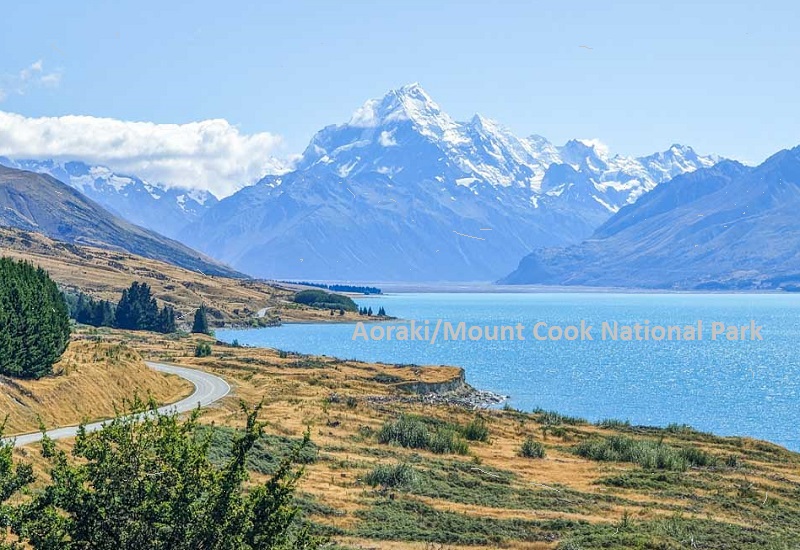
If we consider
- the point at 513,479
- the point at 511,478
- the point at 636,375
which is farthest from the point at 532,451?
the point at 636,375

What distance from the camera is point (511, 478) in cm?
4456

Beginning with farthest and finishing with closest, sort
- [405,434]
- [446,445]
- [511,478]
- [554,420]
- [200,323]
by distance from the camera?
1. [200,323]
2. [554,420]
3. [405,434]
4. [446,445]
5. [511,478]

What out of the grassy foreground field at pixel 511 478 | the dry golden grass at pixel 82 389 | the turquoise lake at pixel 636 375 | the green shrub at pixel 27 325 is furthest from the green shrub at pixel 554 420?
the green shrub at pixel 27 325

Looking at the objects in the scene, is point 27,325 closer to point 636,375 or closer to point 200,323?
point 636,375

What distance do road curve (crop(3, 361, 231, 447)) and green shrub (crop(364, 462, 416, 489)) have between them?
8897 millimetres

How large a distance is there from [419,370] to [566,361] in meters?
43.7

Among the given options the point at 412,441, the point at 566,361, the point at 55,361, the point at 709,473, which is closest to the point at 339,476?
the point at 412,441

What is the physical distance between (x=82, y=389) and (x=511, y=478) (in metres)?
29.1

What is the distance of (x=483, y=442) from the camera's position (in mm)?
58312

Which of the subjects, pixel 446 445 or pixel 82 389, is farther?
pixel 82 389

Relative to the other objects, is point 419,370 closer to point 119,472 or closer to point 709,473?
point 709,473

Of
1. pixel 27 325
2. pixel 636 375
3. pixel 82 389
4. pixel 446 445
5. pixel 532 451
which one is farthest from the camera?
pixel 636 375

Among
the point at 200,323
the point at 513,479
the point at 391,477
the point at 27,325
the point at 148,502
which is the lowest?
the point at 513,479

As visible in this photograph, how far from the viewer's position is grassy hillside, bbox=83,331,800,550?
32469mm
